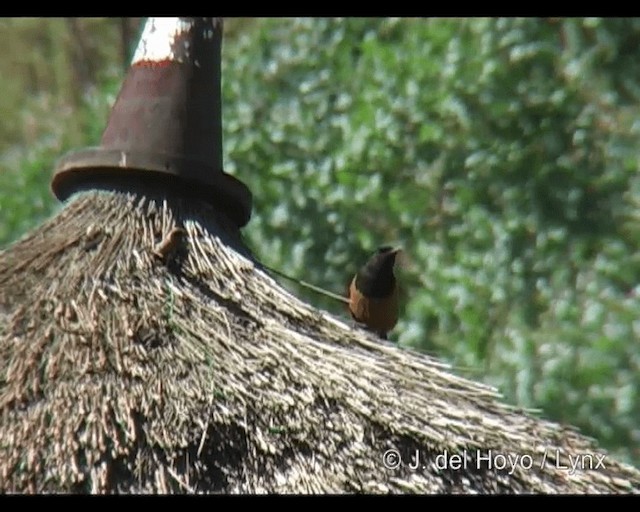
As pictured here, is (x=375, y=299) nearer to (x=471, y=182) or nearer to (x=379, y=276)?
(x=379, y=276)

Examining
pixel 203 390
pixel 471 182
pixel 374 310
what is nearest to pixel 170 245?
pixel 203 390

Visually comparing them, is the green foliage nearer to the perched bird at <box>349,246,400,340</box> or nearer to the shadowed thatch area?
the perched bird at <box>349,246,400,340</box>

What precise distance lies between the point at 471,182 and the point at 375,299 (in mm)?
2317

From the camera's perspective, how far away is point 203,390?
381cm


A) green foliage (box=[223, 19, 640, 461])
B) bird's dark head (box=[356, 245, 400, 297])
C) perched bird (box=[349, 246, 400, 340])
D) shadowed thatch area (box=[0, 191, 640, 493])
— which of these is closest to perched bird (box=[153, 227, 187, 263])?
shadowed thatch area (box=[0, 191, 640, 493])

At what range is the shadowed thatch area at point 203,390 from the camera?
369cm

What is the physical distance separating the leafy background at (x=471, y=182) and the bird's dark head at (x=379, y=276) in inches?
61.5

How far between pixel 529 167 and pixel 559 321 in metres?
0.77

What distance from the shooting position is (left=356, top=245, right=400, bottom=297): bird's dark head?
5406 millimetres

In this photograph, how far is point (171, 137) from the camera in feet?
14.2

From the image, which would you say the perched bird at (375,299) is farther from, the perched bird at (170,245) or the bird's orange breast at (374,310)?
the perched bird at (170,245)

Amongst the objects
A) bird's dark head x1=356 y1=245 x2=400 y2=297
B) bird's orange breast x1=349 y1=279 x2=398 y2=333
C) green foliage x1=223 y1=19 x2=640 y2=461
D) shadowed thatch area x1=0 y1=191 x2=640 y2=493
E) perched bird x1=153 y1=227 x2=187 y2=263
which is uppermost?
green foliage x1=223 y1=19 x2=640 y2=461
